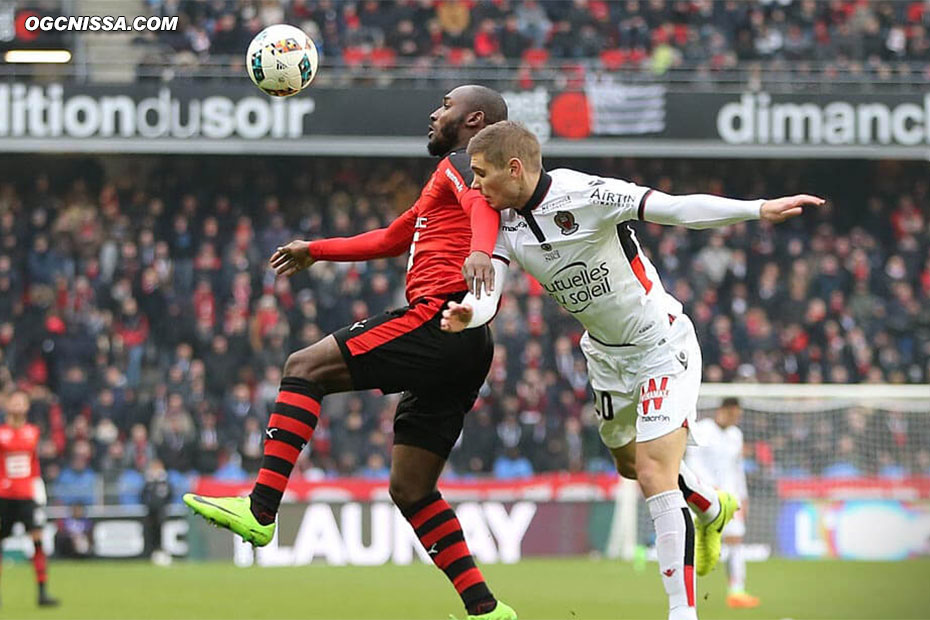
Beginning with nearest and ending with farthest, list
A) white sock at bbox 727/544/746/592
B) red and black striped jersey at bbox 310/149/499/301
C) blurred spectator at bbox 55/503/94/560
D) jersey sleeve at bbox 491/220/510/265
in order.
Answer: red and black striped jersey at bbox 310/149/499/301 < jersey sleeve at bbox 491/220/510/265 < white sock at bbox 727/544/746/592 < blurred spectator at bbox 55/503/94/560

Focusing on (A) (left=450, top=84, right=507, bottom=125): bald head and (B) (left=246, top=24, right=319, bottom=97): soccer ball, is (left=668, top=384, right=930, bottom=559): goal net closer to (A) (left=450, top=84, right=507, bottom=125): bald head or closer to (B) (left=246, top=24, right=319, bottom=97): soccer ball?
(B) (left=246, top=24, right=319, bottom=97): soccer ball

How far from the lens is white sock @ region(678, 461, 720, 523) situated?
23.1ft

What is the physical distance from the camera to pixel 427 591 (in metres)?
12.6

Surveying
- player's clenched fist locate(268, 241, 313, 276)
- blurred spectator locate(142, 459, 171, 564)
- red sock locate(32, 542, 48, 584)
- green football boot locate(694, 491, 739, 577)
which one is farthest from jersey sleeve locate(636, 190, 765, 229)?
blurred spectator locate(142, 459, 171, 564)

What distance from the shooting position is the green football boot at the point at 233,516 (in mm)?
5934

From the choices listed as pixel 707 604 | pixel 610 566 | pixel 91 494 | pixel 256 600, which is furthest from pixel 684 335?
pixel 91 494

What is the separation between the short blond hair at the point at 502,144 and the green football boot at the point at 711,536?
2130 mm

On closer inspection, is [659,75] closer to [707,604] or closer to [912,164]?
[912,164]

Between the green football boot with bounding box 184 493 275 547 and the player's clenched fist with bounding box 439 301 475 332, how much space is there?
113cm

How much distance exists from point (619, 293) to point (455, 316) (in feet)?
3.35

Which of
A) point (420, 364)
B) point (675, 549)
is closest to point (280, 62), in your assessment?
point (420, 364)

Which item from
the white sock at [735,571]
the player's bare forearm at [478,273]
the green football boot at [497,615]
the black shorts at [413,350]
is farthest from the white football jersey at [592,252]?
the white sock at [735,571]

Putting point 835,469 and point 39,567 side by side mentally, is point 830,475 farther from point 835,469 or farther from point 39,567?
point 39,567

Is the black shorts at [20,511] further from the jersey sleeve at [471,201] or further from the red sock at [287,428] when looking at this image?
the jersey sleeve at [471,201]
